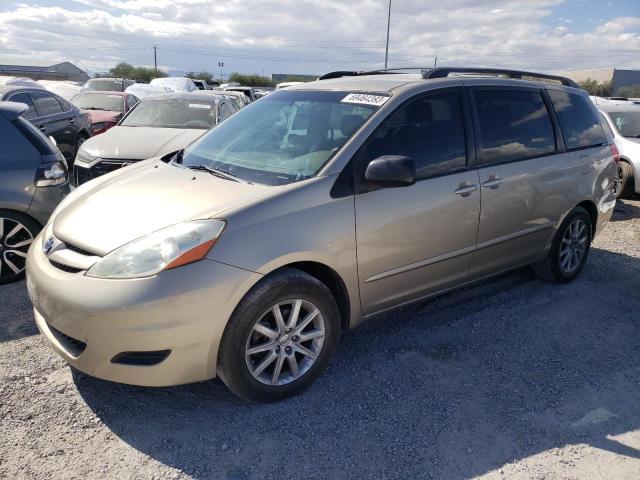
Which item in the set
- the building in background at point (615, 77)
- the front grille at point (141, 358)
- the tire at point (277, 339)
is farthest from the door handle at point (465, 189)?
the building in background at point (615, 77)

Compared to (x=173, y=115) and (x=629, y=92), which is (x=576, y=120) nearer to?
(x=173, y=115)

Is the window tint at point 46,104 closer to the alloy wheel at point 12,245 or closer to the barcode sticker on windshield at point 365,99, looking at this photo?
the alloy wheel at point 12,245

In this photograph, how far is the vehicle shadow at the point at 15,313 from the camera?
362 centimetres

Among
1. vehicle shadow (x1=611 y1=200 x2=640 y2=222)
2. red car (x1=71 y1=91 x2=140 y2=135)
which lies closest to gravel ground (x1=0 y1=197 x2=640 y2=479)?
vehicle shadow (x1=611 y1=200 x2=640 y2=222)

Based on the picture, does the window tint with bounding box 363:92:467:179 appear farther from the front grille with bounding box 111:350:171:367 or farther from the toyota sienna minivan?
the front grille with bounding box 111:350:171:367

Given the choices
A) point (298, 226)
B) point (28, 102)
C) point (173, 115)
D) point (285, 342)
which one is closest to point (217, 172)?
point (298, 226)

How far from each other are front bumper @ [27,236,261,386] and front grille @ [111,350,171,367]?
2 centimetres

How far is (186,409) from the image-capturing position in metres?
2.89

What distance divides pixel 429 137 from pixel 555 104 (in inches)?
65.9

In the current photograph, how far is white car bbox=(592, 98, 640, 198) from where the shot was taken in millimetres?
8812

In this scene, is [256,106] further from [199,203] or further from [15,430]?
[15,430]

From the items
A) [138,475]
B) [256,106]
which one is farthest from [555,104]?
[138,475]

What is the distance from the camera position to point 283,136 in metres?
3.54

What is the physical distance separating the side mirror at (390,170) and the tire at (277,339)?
0.68 m
